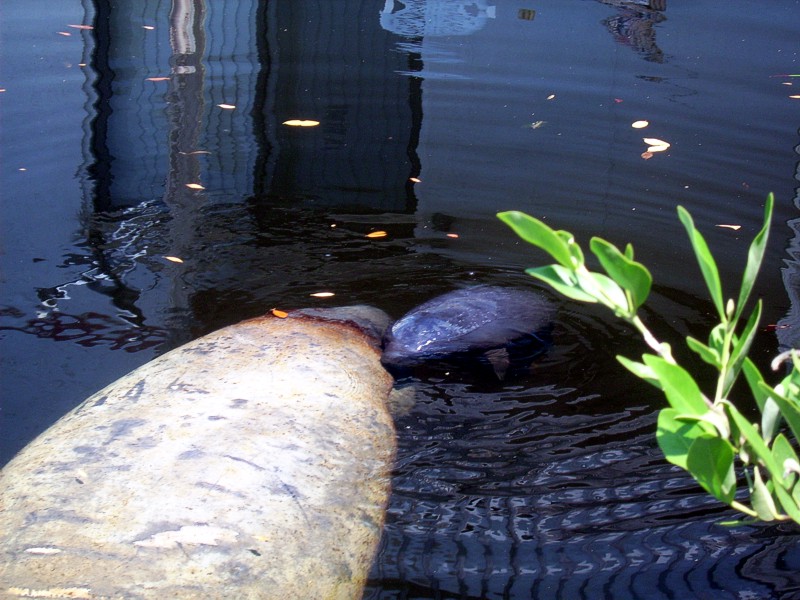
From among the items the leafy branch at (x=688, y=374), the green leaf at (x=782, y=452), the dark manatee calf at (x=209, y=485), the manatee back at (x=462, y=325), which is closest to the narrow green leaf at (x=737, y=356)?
the leafy branch at (x=688, y=374)

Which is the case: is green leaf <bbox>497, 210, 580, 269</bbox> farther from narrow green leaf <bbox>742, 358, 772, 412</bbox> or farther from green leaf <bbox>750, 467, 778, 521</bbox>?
green leaf <bbox>750, 467, 778, 521</bbox>

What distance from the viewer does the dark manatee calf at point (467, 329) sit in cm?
403

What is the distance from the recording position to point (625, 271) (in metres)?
1.13

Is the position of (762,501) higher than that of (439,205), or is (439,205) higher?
(762,501)

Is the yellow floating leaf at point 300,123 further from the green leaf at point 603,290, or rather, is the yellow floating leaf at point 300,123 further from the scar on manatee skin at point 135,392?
the green leaf at point 603,290

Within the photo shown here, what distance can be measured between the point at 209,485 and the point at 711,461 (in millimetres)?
1956

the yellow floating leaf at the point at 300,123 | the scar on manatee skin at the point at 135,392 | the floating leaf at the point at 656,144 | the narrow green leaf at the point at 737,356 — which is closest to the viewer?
the narrow green leaf at the point at 737,356

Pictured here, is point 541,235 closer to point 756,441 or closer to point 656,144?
point 756,441

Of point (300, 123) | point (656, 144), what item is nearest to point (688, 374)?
point (656, 144)

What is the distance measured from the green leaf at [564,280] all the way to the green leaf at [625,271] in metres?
0.04

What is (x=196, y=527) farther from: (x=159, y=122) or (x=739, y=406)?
(x=159, y=122)

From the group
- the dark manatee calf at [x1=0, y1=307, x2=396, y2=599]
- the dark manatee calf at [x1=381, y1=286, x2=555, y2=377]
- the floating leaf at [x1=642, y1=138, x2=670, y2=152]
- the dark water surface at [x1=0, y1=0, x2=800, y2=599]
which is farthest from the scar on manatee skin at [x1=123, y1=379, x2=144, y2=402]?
the floating leaf at [x1=642, y1=138, x2=670, y2=152]

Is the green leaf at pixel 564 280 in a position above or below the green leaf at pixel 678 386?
above

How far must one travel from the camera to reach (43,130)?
22.9 feet
